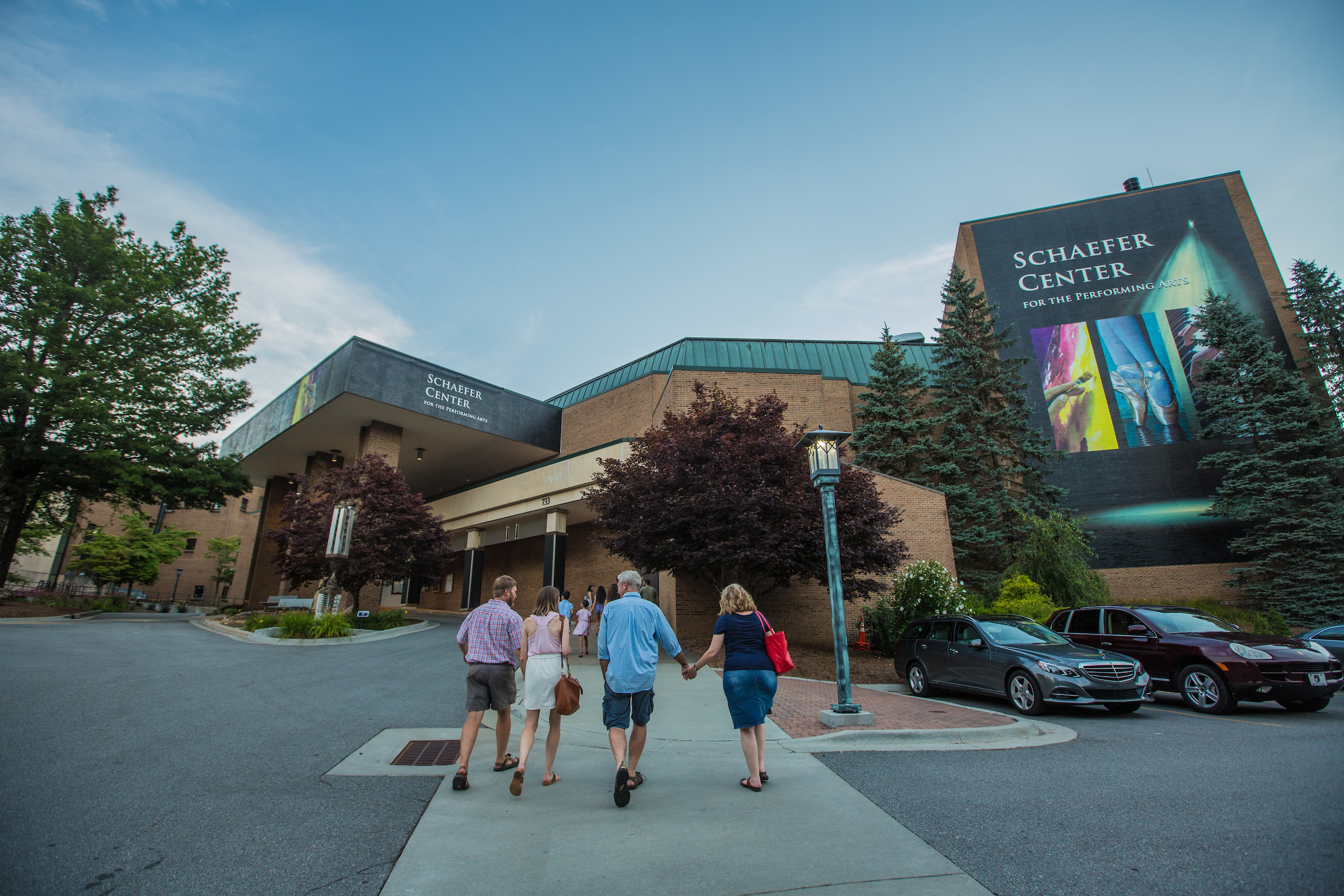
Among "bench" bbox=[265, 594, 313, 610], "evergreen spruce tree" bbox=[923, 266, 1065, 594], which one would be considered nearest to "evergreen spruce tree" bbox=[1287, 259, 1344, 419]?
"evergreen spruce tree" bbox=[923, 266, 1065, 594]

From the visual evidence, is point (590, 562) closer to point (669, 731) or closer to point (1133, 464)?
point (669, 731)

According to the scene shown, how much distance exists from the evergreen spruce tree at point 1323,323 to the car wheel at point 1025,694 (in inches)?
1068

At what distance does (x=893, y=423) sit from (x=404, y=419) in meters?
21.9

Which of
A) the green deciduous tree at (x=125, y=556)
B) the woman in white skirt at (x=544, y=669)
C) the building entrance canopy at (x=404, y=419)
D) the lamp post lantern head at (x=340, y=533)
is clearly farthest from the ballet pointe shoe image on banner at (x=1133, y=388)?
the green deciduous tree at (x=125, y=556)

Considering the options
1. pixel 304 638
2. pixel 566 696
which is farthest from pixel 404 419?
pixel 566 696

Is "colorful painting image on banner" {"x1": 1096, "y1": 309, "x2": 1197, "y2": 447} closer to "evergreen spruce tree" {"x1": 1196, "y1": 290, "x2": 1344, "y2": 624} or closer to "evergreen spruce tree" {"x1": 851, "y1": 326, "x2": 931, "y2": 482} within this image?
"evergreen spruce tree" {"x1": 1196, "y1": 290, "x2": 1344, "y2": 624}

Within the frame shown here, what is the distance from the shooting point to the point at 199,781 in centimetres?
472

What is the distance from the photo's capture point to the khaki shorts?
509 centimetres

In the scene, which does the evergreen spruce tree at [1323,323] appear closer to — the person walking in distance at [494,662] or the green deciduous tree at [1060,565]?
the green deciduous tree at [1060,565]

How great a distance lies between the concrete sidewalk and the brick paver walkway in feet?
5.59

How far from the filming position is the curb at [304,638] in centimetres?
1521

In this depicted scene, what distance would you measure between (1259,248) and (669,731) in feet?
123

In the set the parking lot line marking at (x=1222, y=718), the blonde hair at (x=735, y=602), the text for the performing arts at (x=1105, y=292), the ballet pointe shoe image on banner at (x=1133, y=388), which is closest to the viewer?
the blonde hair at (x=735, y=602)

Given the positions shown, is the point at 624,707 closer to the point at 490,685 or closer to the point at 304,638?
the point at 490,685
